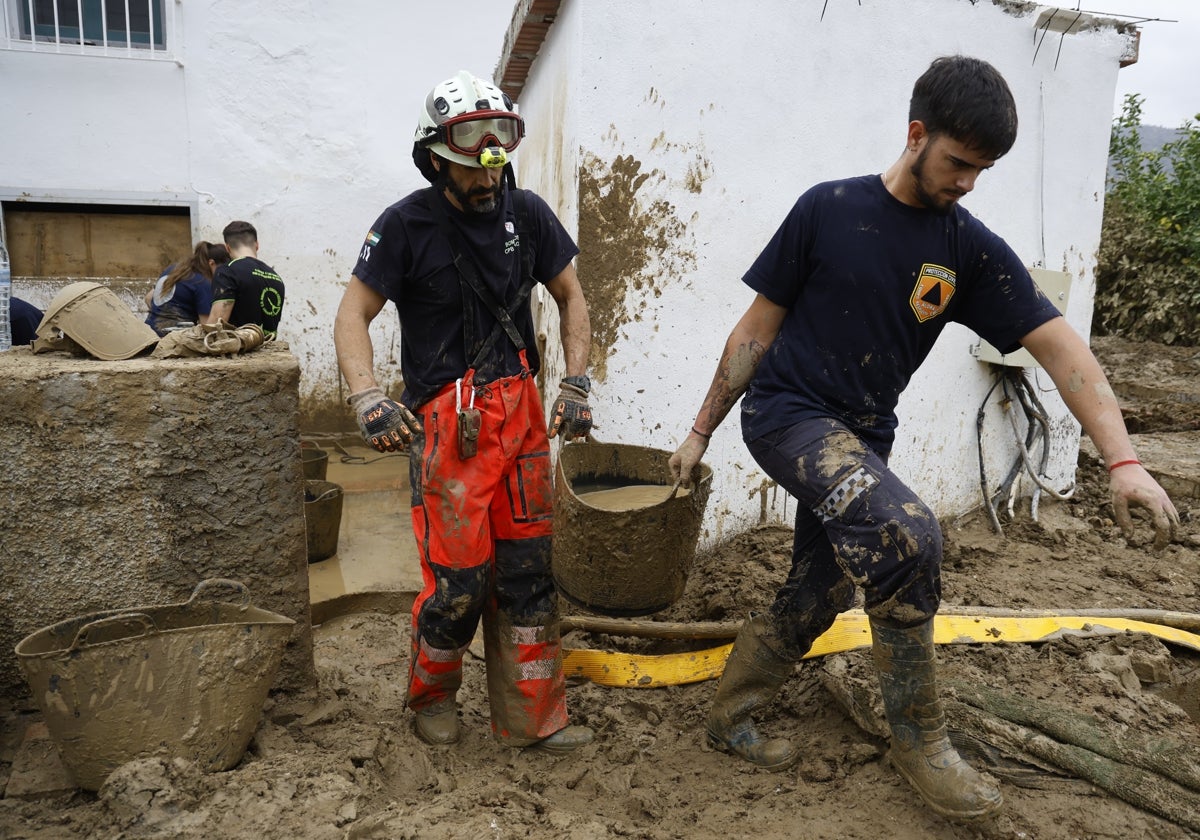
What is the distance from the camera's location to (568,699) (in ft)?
10.8

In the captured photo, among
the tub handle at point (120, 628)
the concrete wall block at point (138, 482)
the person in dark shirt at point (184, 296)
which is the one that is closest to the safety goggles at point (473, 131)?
the concrete wall block at point (138, 482)

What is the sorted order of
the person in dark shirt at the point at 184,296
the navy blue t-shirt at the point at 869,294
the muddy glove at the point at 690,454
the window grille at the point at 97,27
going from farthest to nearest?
the window grille at the point at 97,27 < the person in dark shirt at the point at 184,296 < the muddy glove at the point at 690,454 < the navy blue t-shirt at the point at 869,294

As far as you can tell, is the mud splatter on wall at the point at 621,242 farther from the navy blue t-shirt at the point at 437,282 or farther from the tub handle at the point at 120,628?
the tub handle at the point at 120,628

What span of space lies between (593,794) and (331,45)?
762cm

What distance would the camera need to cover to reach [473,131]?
2633 mm

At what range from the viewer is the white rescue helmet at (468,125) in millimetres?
2623

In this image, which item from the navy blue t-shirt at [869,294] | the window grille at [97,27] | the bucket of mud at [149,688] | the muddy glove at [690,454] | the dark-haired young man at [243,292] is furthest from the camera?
the window grille at [97,27]

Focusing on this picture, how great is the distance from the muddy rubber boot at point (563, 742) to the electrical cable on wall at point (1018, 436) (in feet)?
11.4

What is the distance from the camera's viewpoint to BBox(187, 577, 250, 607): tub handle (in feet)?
8.43

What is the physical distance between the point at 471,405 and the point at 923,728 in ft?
5.18

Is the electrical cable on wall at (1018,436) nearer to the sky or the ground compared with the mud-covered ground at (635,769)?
nearer to the sky

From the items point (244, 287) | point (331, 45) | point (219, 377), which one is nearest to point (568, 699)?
point (219, 377)

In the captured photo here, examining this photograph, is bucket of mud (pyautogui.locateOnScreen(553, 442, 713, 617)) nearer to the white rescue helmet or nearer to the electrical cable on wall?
the white rescue helmet

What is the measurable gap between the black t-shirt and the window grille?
375cm
